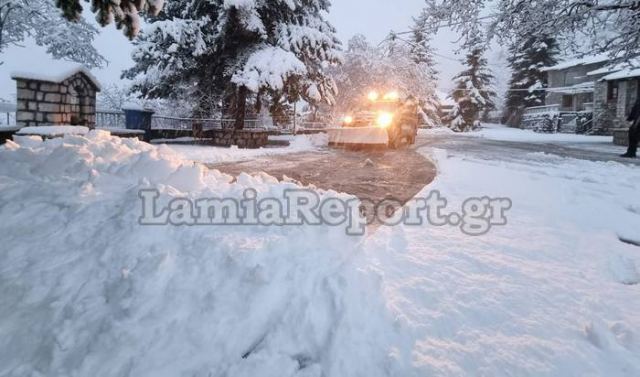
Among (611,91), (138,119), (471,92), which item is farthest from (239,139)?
(471,92)

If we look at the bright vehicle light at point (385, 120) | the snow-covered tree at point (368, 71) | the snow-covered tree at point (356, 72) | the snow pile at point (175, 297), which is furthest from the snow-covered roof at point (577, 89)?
the snow pile at point (175, 297)

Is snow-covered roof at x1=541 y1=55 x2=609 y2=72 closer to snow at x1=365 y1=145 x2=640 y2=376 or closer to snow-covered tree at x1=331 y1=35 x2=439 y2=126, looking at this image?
snow-covered tree at x1=331 y1=35 x2=439 y2=126

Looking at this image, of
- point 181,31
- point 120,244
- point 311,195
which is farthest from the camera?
point 181,31

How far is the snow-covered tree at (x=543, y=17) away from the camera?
9.31m

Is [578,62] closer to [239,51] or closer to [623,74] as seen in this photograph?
[623,74]

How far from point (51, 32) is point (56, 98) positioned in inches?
961

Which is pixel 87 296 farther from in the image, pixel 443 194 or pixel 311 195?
pixel 443 194

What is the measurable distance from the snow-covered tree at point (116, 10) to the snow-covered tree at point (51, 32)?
26.8 meters

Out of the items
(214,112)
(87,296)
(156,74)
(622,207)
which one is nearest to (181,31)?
(156,74)

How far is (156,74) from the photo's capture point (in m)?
14.0

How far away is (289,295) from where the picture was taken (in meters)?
2.51

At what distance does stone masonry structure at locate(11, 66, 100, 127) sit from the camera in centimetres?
932

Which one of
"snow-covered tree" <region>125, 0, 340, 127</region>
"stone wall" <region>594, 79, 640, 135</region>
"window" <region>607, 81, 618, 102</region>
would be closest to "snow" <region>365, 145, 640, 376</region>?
"snow-covered tree" <region>125, 0, 340, 127</region>

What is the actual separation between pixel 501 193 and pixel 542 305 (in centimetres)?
312
